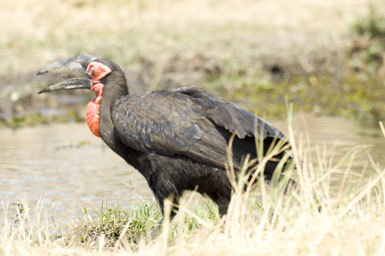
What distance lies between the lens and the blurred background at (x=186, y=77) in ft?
25.0

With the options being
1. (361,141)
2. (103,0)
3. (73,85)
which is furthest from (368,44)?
(103,0)

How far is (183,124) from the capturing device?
15.7 ft

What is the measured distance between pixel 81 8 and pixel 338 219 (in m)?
21.0

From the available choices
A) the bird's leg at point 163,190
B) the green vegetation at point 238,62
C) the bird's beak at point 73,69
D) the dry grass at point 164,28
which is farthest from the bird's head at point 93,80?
the dry grass at point 164,28

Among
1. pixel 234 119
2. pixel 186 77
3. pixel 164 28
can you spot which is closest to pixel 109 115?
pixel 234 119

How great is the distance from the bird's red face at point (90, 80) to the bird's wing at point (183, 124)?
355mm

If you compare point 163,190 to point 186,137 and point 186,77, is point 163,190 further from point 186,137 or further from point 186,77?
point 186,77

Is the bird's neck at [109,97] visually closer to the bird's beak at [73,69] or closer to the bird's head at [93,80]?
the bird's head at [93,80]

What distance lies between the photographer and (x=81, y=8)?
946 inches

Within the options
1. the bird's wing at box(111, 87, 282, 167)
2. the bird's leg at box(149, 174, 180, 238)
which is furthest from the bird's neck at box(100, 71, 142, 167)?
the bird's leg at box(149, 174, 180, 238)

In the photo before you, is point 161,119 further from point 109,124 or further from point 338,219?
point 338,219

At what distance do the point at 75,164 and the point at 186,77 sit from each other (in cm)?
534

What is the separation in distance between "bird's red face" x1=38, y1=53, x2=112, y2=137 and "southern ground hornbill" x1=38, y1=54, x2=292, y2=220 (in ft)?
0.91

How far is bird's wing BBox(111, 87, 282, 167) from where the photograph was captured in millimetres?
4734
